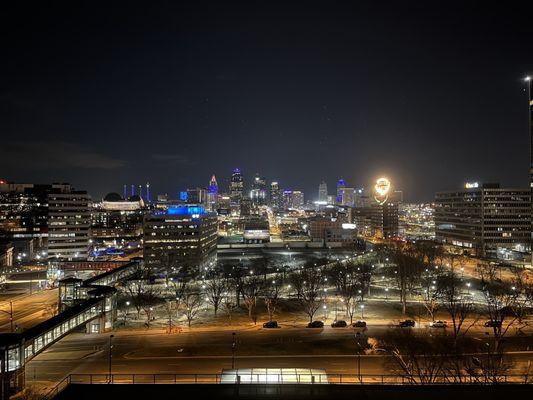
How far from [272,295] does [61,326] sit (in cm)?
2501

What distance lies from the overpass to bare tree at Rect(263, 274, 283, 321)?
49.0 feet

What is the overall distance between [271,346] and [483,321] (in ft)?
68.5

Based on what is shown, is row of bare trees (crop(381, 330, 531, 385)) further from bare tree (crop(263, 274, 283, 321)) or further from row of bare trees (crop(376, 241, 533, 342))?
bare tree (crop(263, 274, 283, 321))

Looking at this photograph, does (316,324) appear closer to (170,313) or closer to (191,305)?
(191,305)

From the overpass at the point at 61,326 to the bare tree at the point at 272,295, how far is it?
1494 centimetres

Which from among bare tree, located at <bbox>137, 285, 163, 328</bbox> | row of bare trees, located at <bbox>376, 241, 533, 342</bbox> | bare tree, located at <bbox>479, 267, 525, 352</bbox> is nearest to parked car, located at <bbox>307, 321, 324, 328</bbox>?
row of bare trees, located at <bbox>376, 241, 533, 342</bbox>

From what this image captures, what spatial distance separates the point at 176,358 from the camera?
25.4 meters

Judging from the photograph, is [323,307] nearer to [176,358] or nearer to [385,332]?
[385,332]

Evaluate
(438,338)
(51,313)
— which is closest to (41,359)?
(51,313)

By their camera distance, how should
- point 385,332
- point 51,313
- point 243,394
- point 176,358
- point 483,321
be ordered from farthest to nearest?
point 51,313 → point 483,321 → point 385,332 → point 176,358 → point 243,394

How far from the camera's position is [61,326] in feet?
84.4

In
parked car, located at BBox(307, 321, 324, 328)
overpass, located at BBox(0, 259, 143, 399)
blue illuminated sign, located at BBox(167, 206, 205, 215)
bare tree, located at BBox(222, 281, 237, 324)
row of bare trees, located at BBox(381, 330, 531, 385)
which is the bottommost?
bare tree, located at BBox(222, 281, 237, 324)

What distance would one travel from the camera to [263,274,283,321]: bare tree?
120ft

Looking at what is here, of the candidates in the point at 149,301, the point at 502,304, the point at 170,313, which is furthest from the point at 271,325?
the point at 502,304
